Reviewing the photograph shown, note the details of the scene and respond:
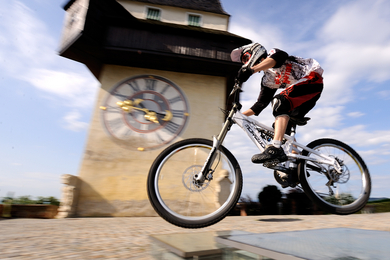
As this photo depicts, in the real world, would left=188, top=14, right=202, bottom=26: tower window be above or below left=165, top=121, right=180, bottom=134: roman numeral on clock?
above

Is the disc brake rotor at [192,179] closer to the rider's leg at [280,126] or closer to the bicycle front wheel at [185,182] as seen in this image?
the bicycle front wheel at [185,182]

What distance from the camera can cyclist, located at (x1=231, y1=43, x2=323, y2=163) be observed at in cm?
226

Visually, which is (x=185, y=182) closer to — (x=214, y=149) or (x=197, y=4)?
(x=214, y=149)

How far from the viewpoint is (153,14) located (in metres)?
10.7

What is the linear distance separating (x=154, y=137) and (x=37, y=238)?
5.25 meters

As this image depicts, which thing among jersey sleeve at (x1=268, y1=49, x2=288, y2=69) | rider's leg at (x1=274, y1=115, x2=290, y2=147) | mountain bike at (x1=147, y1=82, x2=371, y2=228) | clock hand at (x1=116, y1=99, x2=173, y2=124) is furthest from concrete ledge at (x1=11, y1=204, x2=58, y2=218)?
jersey sleeve at (x1=268, y1=49, x2=288, y2=69)

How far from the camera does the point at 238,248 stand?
179 centimetres

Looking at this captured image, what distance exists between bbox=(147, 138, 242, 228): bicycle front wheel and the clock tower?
5395 millimetres

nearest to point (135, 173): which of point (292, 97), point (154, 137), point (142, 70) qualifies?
point (154, 137)

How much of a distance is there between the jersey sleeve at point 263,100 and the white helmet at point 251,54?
593mm

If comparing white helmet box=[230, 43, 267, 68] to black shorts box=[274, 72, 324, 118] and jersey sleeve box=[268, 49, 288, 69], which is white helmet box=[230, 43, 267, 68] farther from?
black shorts box=[274, 72, 324, 118]

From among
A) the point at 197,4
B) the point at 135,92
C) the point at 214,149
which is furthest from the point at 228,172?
the point at 197,4

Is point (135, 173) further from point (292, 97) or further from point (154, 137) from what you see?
point (292, 97)

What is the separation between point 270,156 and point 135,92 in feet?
22.6
